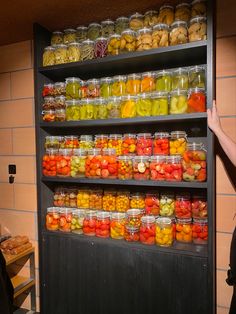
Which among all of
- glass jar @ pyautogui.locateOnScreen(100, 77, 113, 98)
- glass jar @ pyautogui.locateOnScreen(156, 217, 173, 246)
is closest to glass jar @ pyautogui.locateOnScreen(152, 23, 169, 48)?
glass jar @ pyautogui.locateOnScreen(100, 77, 113, 98)

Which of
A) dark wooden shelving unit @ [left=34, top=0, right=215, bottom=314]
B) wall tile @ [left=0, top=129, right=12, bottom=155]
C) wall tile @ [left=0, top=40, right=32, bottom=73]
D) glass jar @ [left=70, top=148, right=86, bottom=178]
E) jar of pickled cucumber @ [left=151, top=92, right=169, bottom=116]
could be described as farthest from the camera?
wall tile @ [left=0, top=129, right=12, bottom=155]

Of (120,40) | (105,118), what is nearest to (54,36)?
(120,40)

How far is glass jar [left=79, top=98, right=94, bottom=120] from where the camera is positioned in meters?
1.83

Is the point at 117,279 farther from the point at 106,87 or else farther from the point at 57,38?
the point at 57,38

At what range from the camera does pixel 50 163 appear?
75.9 inches

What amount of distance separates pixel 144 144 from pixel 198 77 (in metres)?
0.49

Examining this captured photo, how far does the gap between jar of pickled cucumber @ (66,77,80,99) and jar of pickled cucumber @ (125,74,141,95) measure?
1.15ft

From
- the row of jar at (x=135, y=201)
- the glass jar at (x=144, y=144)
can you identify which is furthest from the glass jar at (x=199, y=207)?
the glass jar at (x=144, y=144)

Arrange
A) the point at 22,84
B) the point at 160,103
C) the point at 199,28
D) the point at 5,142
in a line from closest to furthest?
the point at 199,28 → the point at 160,103 → the point at 22,84 → the point at 5,142

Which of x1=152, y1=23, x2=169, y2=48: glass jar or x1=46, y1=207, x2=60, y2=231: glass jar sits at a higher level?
x1=152, y1=23, x2=169, y2=48: glass jar

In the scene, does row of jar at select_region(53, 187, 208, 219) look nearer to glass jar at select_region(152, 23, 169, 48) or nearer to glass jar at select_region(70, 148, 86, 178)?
glass jar at select_region(70, 148, 86, 178)

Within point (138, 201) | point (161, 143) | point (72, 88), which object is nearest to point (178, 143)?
point (161, 143)

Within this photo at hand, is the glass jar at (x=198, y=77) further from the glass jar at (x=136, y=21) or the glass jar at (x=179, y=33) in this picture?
the glass jar at (x=136, y=21)

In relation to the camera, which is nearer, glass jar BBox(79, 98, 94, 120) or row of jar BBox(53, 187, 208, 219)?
row of jar BBox(53, 187, 208, 219)
